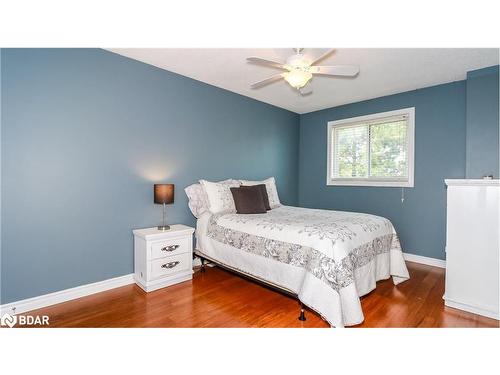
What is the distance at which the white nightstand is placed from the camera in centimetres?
246

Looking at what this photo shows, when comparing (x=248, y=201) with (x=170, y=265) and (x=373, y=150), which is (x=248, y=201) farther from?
(x=373, y=150)

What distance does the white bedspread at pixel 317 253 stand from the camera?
1791 millimetres

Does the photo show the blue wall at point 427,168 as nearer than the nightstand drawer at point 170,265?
No

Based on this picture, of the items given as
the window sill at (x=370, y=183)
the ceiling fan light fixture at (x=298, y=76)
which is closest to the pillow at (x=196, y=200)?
the ceiling fan light fixture at (x=298, y=76)

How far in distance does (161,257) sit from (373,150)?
369 cm

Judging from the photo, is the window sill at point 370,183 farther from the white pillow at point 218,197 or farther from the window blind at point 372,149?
the white pillow at point 218,197

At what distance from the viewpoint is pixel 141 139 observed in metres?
2.80

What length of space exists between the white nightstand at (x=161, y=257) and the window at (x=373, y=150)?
308 centimetres

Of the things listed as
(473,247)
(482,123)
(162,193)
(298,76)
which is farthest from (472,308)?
(162,193)

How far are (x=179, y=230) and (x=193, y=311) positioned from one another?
0.91 metres

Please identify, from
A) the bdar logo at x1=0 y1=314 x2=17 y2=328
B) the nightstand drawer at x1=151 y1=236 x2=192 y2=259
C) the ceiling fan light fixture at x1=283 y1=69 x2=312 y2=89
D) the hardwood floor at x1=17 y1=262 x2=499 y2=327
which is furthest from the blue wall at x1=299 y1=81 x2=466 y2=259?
the bdar logo at x1=0 y1=314 x2=17 y2=328

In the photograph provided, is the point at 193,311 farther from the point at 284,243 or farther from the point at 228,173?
the point at 228,173
